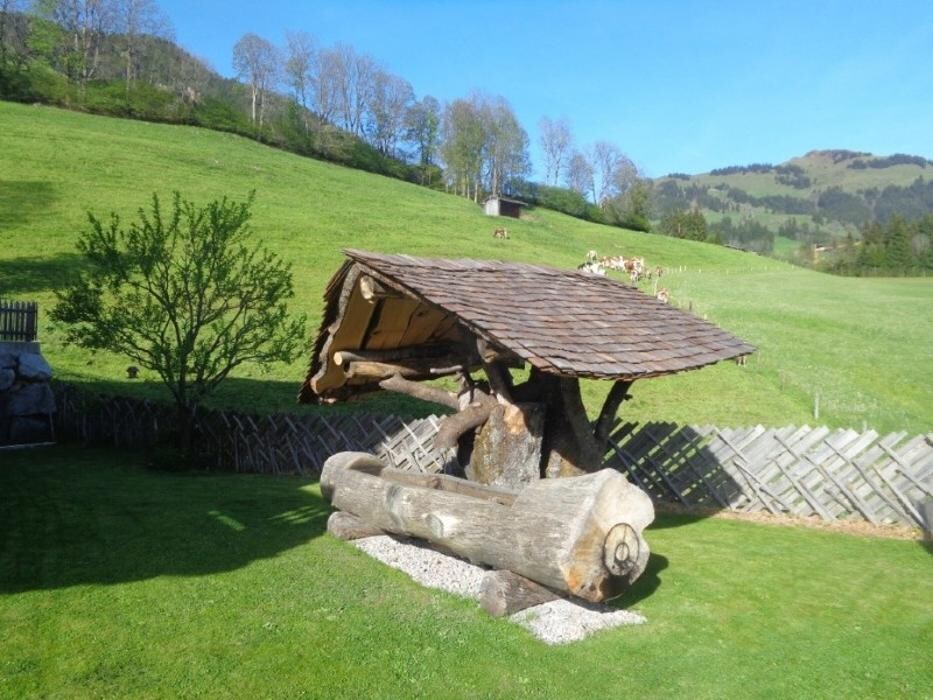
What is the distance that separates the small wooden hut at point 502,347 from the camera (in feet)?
24.3

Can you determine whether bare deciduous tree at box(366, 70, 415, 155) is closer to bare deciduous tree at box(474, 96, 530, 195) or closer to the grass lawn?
bare deciduous tree at box(474, 96, 530, 195)

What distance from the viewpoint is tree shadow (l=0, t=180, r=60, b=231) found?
33.6m

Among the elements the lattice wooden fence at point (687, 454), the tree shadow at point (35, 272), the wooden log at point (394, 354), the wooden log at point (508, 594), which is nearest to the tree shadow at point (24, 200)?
the tree shadow at point (35, 272)

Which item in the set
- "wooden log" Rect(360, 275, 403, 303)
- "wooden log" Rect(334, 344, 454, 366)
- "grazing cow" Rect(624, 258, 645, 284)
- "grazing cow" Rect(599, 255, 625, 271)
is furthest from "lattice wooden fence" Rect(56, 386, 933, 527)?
"grazing cow" Rect(599, 255, 625, 271)

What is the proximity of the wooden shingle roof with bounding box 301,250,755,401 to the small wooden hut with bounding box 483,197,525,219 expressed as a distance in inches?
2314

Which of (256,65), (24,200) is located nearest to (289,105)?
(256,65)

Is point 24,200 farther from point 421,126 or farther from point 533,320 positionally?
point 421,126

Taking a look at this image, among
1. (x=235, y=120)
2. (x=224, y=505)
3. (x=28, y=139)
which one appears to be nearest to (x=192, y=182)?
(x=28, y=139)

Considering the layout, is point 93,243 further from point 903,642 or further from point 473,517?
point 903,642

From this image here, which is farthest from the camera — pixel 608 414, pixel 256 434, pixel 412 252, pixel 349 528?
pixel 412 252

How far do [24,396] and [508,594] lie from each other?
14494 millimetres

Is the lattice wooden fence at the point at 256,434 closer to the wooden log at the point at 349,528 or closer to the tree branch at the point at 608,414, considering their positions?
the wooden log at the point at 349,528

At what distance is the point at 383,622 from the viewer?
6.16m

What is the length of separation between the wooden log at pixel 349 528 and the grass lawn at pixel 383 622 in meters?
0.28
